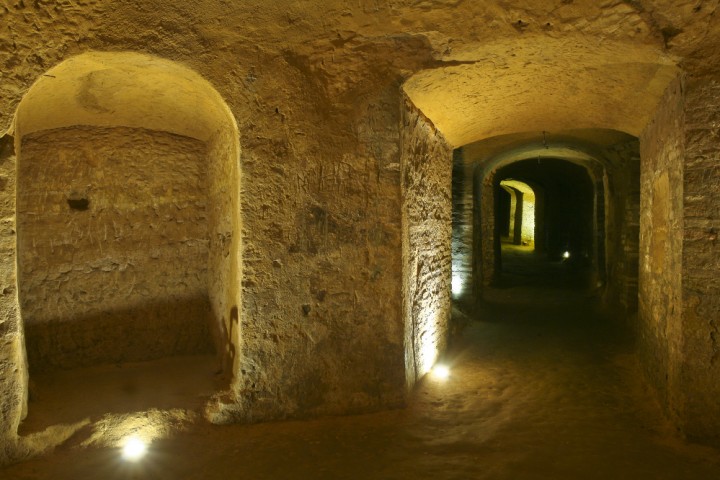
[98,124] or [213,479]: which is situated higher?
[98,124]

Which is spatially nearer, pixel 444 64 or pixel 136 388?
pixel 444 64

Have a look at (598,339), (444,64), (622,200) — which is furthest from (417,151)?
(622,200)

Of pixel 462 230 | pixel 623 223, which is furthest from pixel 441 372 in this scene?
pixel 623 223

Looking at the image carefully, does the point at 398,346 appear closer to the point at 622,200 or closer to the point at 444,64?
the point at 444,64

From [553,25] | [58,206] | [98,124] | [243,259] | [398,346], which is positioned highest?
[553,25]

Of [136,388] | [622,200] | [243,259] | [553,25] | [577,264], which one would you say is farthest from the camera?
[577,264]

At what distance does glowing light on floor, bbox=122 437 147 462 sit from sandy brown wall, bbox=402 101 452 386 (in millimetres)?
2074

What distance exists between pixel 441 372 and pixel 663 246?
95.1 inches

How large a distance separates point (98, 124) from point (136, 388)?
2.43 m

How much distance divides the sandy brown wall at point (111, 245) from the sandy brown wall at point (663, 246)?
161 inches

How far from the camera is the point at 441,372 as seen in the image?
16.2 feet

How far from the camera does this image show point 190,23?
10.7 feet

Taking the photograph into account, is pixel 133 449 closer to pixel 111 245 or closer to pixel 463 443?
pixel 111 245

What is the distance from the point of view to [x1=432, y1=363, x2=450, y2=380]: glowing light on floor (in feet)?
15.7
